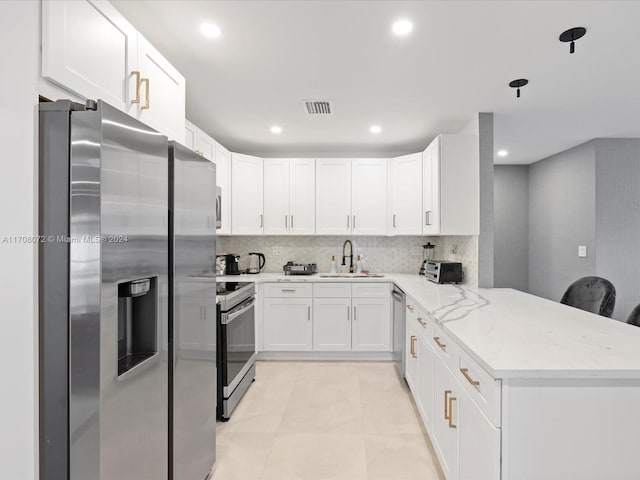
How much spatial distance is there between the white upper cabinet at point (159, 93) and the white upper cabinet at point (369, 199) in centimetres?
263

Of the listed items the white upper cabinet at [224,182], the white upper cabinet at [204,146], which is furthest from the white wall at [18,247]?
the white upper cabinet at [224,182]

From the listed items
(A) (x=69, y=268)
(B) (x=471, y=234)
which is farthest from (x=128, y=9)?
(B) (x=471, y=234)

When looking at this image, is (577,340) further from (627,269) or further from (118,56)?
(627,269)

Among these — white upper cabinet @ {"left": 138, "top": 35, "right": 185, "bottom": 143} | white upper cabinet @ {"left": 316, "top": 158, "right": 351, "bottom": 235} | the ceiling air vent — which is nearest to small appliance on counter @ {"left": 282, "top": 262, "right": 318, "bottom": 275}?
white upper cabinet @ {"left": 316, "top": 158, "right": 351, "bottom": 235}

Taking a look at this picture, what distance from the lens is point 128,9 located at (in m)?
1.83

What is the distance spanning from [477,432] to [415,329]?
1370mm

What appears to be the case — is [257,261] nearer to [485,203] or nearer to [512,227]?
[485,203]

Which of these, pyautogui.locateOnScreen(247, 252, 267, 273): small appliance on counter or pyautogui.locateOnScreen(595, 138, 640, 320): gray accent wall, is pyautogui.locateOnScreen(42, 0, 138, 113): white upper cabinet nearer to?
pyautogui.locateOnScreen(247, 252, 267, 273): small appliance on counter

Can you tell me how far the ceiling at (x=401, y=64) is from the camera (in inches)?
72.7

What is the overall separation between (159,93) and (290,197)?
2.64m

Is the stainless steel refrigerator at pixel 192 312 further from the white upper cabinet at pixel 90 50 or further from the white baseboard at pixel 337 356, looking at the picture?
the white baseboard at pixel 337 356

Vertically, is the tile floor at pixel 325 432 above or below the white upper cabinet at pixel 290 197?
below

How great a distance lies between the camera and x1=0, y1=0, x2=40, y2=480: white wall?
3.14 feet

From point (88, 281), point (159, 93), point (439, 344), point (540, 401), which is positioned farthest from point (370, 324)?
point (88, 281)
